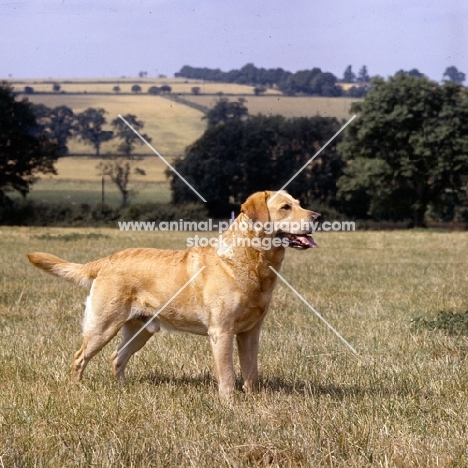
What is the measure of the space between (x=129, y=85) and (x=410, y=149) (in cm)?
3496

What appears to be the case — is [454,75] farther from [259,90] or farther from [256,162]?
[256,162]

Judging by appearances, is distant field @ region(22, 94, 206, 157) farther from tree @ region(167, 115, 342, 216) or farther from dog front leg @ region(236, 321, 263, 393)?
dog front leg @ region(236, 321, 263, 393)

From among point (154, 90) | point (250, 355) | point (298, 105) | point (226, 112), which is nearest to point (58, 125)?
point (154, 90)

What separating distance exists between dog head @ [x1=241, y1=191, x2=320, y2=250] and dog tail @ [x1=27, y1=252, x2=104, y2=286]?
182 centimetres

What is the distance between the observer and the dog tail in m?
8.06

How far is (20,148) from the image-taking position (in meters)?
54.6

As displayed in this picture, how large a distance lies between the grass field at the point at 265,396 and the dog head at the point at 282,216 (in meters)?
1.37

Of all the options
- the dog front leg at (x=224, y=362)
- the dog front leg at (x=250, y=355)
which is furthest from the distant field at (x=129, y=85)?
the dog front leg at (x=224, y=362)

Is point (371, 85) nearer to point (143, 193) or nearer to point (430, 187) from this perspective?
point (430, 187)

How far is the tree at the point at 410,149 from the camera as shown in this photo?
5328 cm

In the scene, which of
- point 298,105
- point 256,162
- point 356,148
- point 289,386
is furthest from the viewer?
point 356,148

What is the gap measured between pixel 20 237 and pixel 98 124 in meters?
26.4

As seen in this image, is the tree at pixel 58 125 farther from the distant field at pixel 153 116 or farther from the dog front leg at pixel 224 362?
the dog front leg at pixel 224 362

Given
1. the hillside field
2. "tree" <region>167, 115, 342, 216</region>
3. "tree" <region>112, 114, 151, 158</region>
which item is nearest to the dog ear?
"tree" <region>167, 115, 342, 216</region>
